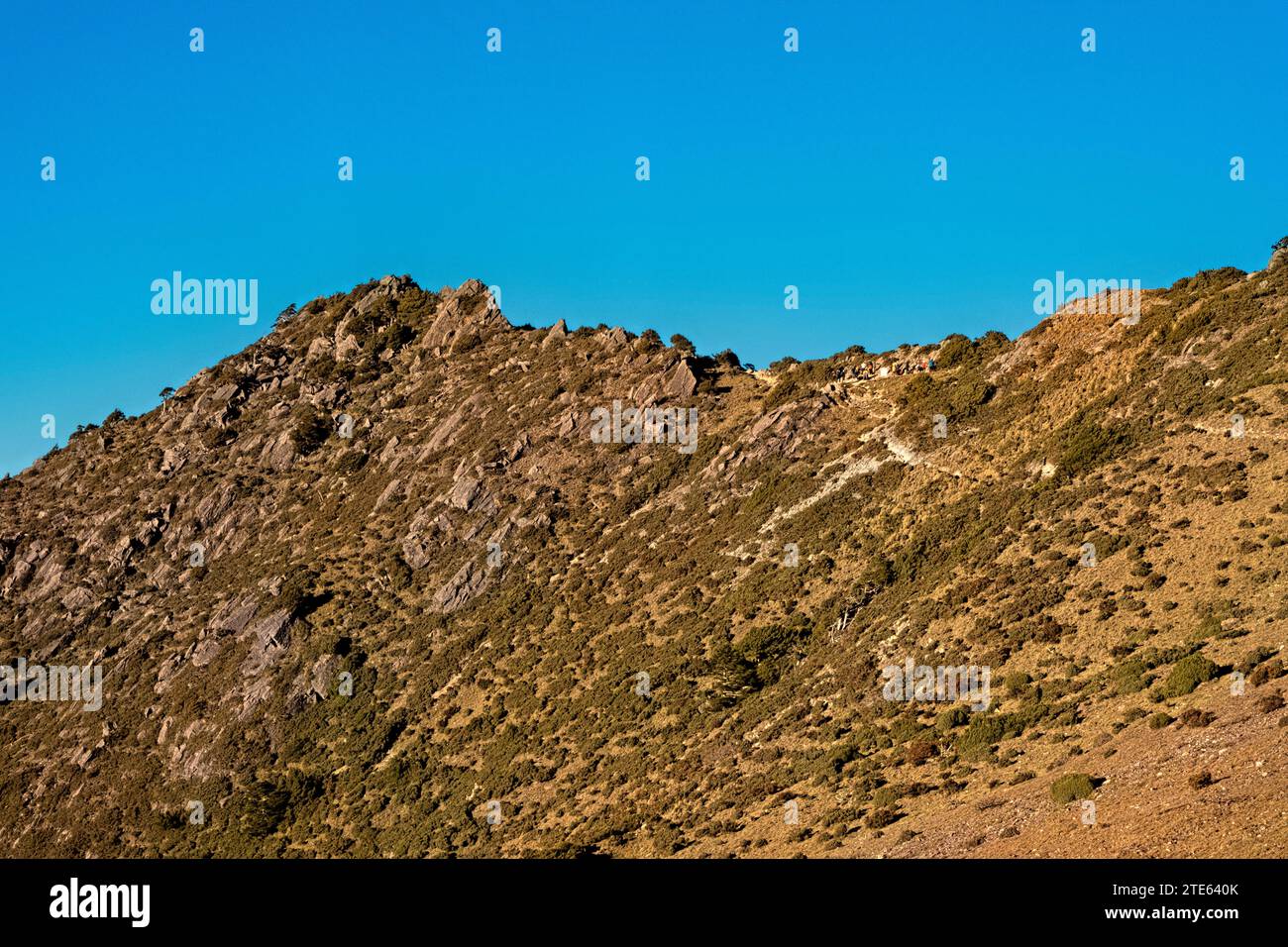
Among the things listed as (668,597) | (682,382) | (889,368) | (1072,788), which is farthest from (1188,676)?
(682,382)

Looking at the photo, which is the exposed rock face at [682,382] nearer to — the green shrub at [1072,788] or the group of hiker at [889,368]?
the group of hiker at [889,368]

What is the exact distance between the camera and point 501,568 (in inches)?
2847

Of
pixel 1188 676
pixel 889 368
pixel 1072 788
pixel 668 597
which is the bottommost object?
pixel 1072 788

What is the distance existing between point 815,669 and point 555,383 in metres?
45.4

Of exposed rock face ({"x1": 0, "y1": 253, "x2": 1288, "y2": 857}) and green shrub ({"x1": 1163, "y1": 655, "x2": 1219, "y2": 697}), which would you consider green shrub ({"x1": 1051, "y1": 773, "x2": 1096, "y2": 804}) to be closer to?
exposed rock face ({"x1": 0, "y1": 253, "x2": 1288, "y2": 857})

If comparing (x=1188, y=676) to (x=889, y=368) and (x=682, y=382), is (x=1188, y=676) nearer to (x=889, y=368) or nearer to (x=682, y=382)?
(x=889, y=368)

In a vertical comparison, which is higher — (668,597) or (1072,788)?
(668,597)

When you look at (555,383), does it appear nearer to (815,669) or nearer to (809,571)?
(809,571)

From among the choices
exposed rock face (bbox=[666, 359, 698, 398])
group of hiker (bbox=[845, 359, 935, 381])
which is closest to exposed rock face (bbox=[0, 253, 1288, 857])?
exposed rock face (bbox=[666, 359, 698, 398])

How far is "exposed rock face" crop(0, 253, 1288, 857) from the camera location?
38875 mm

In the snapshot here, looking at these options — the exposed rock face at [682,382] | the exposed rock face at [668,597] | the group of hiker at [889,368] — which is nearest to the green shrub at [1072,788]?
the exposed rock face at [668,597]

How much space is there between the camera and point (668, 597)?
62625mm
